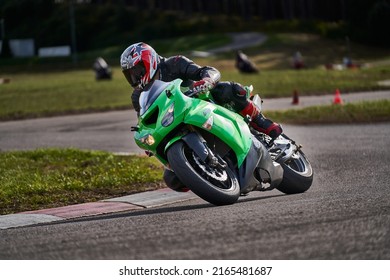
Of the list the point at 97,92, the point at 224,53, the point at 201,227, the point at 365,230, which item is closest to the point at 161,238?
the point at 201,227

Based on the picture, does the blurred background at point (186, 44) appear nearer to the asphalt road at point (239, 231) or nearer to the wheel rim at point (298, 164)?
the wheel rim at point (298, 164)

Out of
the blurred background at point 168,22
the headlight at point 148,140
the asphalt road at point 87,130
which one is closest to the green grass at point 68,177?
the asphalt road at point 87,130

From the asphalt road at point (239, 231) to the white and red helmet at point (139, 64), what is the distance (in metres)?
1.30

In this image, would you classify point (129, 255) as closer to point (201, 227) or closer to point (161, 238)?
point (161, 238)

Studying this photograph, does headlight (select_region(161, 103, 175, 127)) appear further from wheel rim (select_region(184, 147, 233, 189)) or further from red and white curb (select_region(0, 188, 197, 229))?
red and white curb (select_region(0, 188, 197, 229))

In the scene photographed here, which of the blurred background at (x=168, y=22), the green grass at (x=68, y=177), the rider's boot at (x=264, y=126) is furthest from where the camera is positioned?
the blurred background at (x=168, y=22)

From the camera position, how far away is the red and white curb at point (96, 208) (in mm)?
10398

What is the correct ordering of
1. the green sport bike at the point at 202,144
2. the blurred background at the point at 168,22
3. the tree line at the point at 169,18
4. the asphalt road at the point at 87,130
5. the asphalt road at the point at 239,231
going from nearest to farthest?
the asphalt road at the point at 239,231, the green sport bike at the point at 202,144, the asphalt road at the point at 87,130, the blurred background at the point at 168,22, the tree line at the point at 169,18

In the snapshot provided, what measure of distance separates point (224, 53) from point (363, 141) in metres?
44.4

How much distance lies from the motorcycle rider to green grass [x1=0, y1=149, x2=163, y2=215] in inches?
91.9

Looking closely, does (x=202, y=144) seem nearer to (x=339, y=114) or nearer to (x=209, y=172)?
(x=209, y=172)

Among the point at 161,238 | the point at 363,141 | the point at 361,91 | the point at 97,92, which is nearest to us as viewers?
the point at 161,238

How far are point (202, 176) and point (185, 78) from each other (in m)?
1.61

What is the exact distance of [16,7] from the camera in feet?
225
